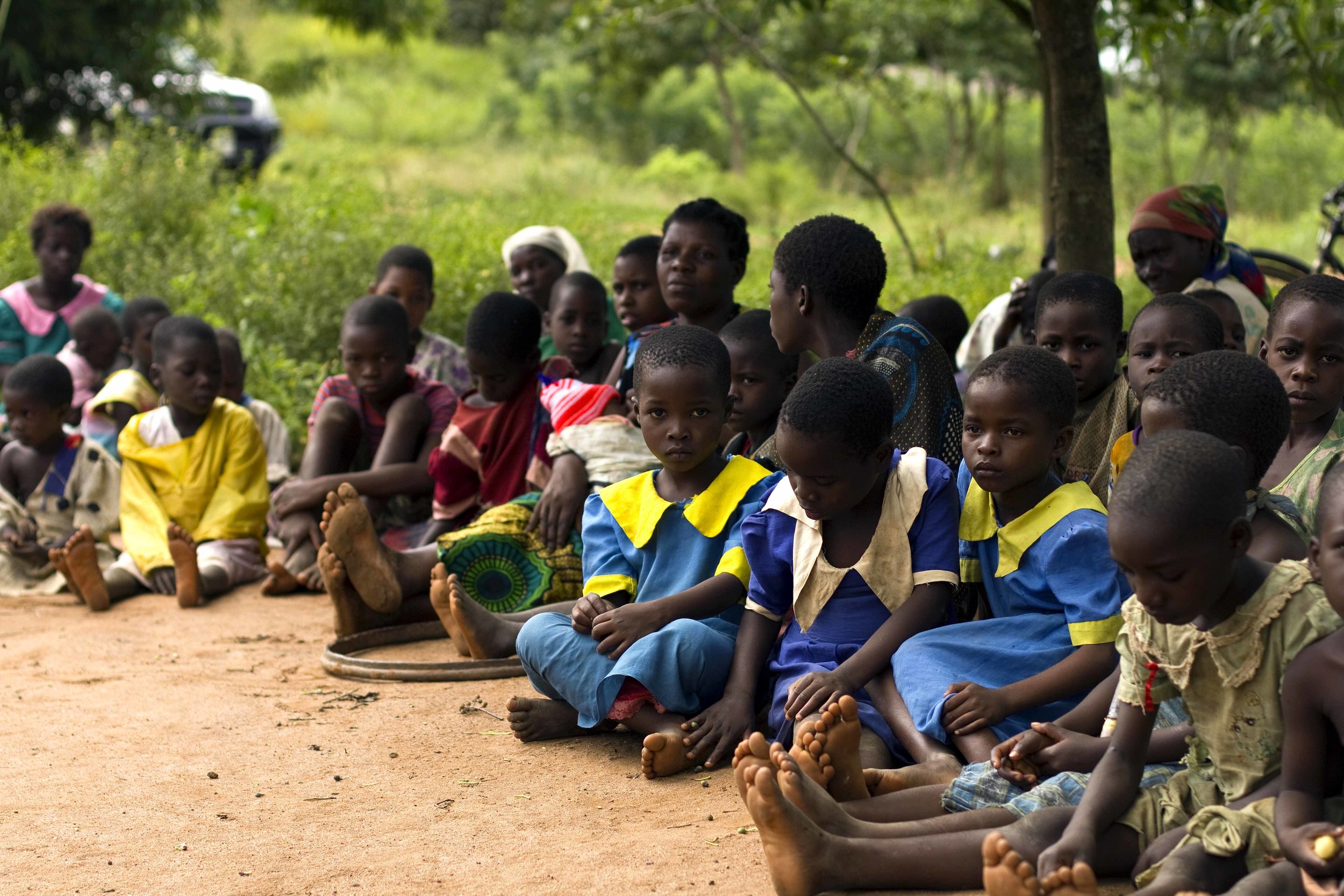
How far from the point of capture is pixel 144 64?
41.9 ft

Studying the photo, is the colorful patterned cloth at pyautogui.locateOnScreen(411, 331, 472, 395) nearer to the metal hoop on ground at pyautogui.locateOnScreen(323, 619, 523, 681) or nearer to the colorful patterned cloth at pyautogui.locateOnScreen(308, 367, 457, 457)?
the colorful patterned cloth at pyautogui.locateOnScreen(308, 367, 457, 457)

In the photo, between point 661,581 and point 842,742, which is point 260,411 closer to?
point 661,581

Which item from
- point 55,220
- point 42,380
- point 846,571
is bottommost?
point 846,571

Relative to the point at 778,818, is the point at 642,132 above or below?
above

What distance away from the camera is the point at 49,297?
748 cm

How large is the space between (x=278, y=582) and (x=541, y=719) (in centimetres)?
240

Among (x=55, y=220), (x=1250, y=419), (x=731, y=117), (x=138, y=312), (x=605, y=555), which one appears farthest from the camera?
(x=731, y=117)

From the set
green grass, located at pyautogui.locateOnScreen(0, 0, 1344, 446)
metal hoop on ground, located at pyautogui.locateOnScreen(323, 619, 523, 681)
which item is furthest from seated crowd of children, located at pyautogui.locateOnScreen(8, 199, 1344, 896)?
green grass, located at pyautogui.locateOnScreen(0, 0, 1344, 446)

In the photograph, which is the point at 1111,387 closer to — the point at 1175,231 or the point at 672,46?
the point at 1175,231

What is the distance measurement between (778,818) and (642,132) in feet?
70.9

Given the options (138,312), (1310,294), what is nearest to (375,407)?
(138,312)

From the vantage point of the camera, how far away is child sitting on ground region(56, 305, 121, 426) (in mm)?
6926

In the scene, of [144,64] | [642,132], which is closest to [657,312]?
[144,64]

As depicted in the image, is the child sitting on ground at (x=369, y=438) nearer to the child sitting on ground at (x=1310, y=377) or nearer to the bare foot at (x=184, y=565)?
the bare foot at (x=184, y=565)
